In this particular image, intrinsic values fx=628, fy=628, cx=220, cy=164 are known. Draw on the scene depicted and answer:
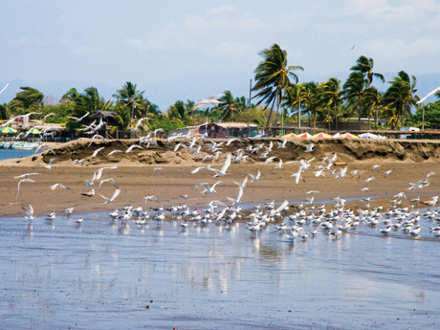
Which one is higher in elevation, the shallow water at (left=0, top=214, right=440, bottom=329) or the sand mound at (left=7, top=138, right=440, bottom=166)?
the sand mound at (left=7, top=138, right=440, bottom=166)

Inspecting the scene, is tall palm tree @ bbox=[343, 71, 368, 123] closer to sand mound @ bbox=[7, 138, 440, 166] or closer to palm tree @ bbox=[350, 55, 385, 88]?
palm tree @ bbox=[350, 55, 385, 88]

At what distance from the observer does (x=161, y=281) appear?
39.9 ft

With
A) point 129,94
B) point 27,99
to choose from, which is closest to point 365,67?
point 129,94

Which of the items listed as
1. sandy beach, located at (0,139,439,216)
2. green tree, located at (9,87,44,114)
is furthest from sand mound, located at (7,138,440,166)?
green tree, located at (9,87,44,114)

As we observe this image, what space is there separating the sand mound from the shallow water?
2427 cm

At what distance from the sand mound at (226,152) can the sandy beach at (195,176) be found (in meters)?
0.07

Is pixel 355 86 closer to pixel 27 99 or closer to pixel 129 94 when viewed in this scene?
pixel 129 94

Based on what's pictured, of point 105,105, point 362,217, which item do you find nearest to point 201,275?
point 362,217

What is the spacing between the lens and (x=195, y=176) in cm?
3644

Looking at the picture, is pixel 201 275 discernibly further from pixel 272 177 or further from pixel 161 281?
pixel 272 177

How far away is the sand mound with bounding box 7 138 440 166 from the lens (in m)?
43.4

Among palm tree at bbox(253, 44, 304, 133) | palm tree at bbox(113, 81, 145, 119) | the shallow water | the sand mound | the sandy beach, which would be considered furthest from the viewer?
palm tree at bbox(113, 81, 145, 119)

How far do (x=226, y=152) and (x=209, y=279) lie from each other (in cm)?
3256

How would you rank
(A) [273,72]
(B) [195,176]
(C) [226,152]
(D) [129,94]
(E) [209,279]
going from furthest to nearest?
(D) [129,94] < (A) [273,72] < (C) [226,152] < (B) [195,176] < (E) [209,279]
